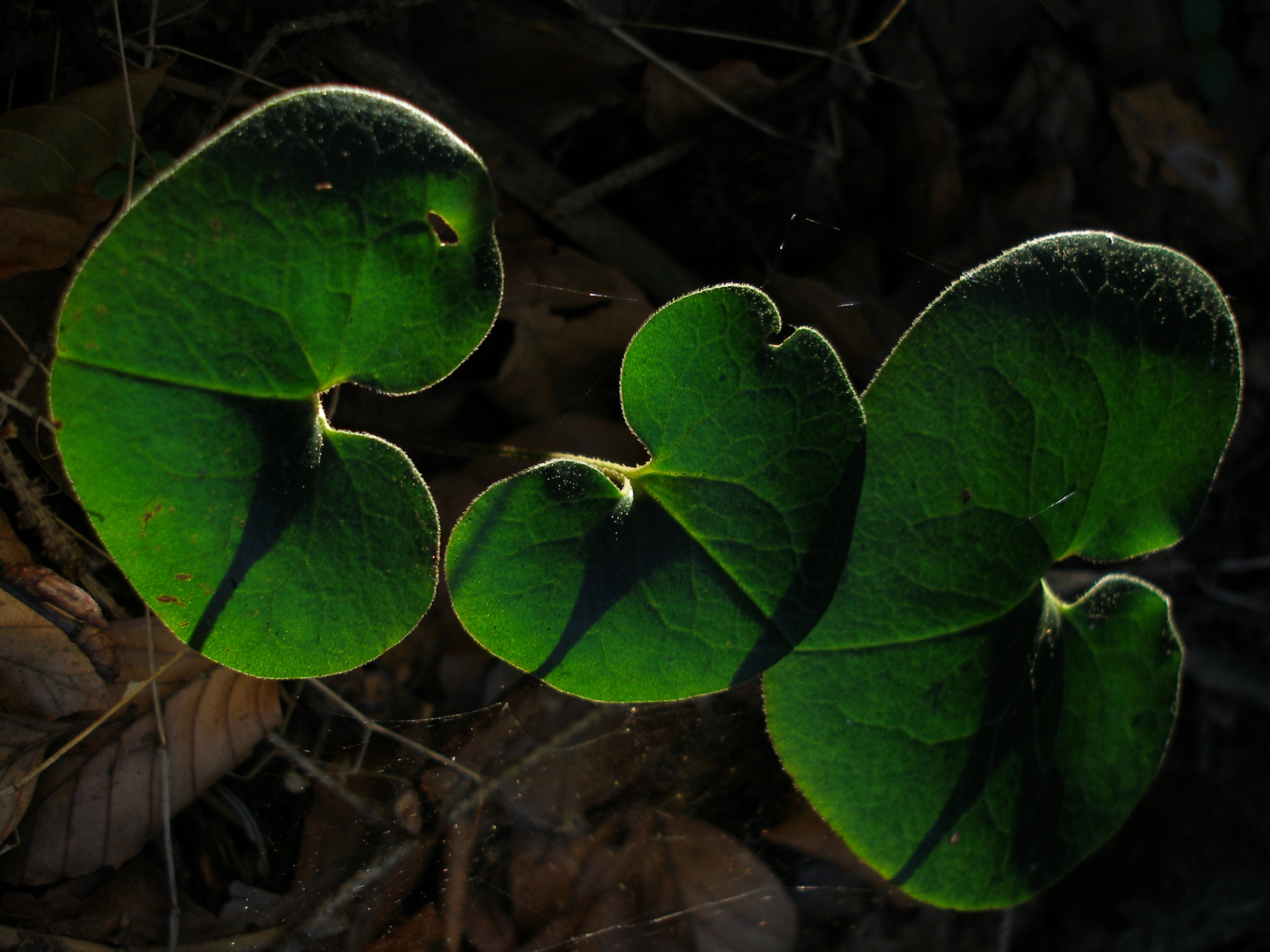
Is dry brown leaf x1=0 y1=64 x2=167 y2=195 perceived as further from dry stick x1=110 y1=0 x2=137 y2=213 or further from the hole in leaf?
the hole in leaf

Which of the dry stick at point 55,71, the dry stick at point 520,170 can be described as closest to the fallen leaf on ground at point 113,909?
the dry stick at point 55,71

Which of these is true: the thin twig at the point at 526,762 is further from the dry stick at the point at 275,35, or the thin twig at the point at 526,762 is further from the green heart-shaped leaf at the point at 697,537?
the dry stick at the point at 275,35

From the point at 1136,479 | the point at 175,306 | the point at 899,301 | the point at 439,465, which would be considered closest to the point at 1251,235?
the point at 899,301

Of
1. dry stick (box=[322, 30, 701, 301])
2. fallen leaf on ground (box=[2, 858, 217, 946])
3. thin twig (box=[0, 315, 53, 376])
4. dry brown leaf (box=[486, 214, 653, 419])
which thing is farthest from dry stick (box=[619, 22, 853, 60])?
fallen leaf on ground (box=[2, 858, 217, 946])

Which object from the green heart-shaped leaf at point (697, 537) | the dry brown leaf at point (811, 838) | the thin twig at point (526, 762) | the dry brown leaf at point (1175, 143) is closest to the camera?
the green heart-shaped leaf at point (697, 537)

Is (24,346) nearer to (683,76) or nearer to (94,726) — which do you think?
(94,726)

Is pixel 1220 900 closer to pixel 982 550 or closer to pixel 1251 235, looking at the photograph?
pixel 982 550
